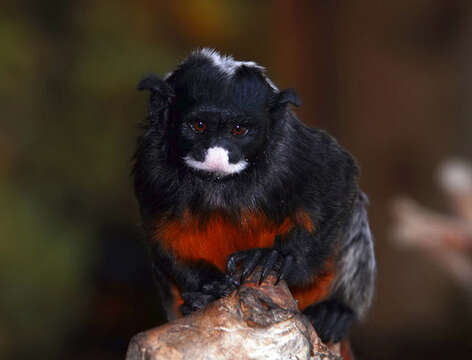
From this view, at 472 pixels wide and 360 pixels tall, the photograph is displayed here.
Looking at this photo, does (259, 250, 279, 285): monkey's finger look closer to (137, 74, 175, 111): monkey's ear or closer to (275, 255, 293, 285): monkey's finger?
(275, 255, 293, 285): monkey's finger

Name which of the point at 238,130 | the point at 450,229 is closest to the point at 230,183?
the point at 238,130

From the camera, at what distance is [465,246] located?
4.02 meters

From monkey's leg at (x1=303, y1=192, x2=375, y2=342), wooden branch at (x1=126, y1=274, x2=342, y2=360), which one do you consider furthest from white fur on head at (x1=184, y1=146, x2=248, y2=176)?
monkey's leg at (x1=303, y1=192, x2=375, y2=342)

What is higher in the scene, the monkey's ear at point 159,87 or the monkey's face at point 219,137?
the monkey's ear at point 159,87

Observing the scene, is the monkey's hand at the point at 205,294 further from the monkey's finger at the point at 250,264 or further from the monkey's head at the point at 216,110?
the monkey's head at the point at 216,110

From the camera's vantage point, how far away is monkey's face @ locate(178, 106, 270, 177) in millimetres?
2412

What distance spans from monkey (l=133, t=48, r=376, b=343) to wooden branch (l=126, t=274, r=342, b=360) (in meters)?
0.54

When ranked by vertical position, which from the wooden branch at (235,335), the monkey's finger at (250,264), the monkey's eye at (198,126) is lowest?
the monkey's finger at (250,264)

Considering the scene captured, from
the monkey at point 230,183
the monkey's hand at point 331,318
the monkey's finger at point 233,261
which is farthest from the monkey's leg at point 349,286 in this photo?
the monkey's finger at point 233,261

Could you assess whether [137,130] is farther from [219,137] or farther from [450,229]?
[219,137]

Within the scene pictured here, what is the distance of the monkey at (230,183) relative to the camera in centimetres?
246

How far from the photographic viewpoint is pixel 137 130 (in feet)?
16.3

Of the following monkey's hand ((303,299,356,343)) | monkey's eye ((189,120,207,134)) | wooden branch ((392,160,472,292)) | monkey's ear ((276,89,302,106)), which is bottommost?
monkey's hand ((303,299,356,343))

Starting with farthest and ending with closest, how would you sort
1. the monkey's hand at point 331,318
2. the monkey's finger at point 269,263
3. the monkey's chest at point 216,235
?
the monkey's hand at point 331,318 → the monkey's chest at point 216,235 → the monkey's finger at point 269,263
